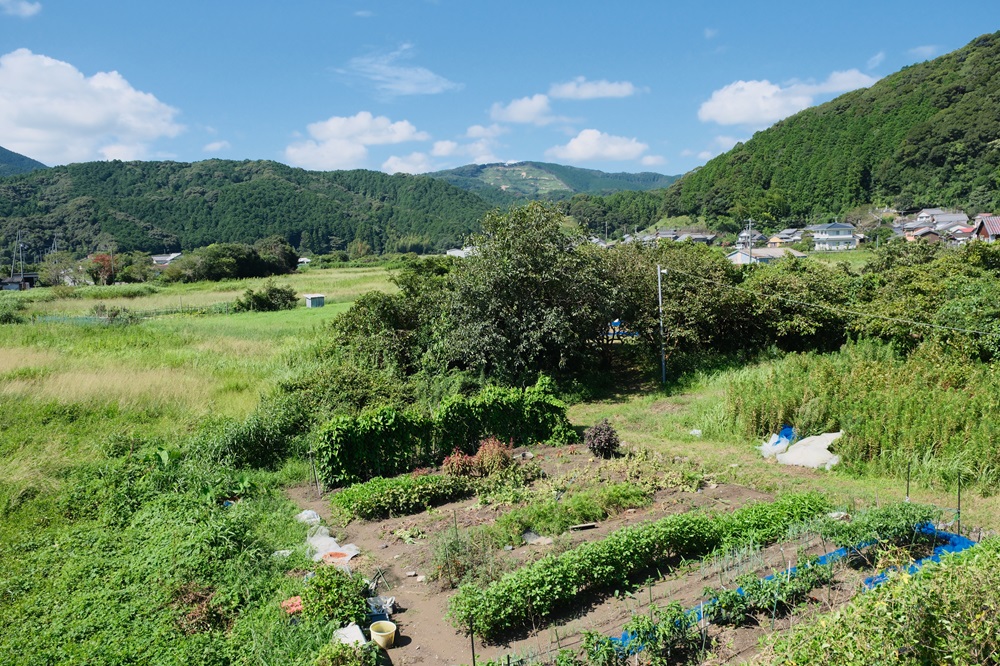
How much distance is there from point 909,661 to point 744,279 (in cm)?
1760

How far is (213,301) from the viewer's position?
36219 mm

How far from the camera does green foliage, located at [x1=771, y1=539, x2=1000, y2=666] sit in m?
4.18

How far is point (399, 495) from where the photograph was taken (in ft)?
29.6

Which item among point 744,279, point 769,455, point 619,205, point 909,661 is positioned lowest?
point 769,455

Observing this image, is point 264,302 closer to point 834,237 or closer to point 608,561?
point 608,561

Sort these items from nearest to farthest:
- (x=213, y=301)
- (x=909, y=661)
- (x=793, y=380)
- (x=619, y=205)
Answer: (x=909, y=661) → (x=793, y=380) → (x=213, y=301) → (x=619, y=205)

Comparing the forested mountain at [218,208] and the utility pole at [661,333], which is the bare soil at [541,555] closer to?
the utility pole at [661,333]

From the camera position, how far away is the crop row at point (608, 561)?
5734 mm

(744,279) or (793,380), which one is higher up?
(744,279)

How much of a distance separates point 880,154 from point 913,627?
120 meters

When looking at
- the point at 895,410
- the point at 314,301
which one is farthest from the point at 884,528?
the point at 314,301

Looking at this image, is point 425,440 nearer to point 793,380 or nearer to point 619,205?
point 793,380


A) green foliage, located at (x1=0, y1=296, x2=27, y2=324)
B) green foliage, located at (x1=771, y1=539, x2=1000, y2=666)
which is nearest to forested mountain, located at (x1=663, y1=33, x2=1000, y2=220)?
green foliage, located at (x1=771, y1=539, x2=1000, y2=666)

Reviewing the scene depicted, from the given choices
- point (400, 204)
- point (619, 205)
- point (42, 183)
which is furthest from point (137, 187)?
point (619, 205)
